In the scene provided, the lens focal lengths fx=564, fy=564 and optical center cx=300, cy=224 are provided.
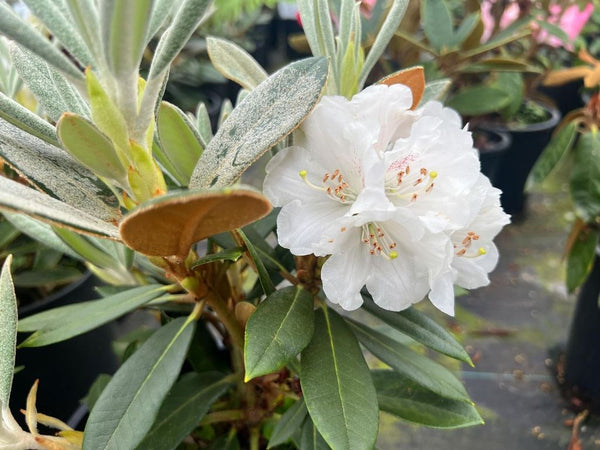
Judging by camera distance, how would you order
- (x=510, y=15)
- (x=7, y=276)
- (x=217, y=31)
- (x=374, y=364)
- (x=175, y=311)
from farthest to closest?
1. (x=217, y=31)
2. (x=510, y=15)
3. (x=374, y=364)
4. (x=175, y=311)
5. (x=7, y=276)

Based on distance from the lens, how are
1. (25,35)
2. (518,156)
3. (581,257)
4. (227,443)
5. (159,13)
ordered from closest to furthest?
(25,35) < (159,13) < (227,443) < (581,257) < (518,156)

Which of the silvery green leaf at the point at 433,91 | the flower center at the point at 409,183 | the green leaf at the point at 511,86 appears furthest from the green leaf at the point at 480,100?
the flower center at the point at 409,183

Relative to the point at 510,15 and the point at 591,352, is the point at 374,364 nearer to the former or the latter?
the point at 591,352

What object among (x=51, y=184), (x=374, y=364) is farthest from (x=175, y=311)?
(x=374, y=364)

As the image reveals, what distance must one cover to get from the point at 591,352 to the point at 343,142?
1.22 meters

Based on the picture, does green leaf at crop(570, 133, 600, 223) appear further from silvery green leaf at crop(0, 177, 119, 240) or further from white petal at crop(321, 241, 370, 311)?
silvery green leaf at crop(0, 177, 119, 240)

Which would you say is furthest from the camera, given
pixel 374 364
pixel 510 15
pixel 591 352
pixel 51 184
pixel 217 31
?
pixel 217 31

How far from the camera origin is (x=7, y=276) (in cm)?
61

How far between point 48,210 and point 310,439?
0.46 m

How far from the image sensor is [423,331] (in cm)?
64

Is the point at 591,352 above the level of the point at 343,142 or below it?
below

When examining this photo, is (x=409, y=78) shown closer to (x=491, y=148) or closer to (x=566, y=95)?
(x=491, y=148)

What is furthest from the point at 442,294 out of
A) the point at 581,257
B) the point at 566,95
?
the point at 566,95

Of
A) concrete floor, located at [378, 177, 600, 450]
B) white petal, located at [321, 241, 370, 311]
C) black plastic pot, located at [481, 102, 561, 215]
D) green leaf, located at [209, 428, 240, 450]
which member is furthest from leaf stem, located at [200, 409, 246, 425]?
black plastic pot, located at [481, 102, 561, 215]
